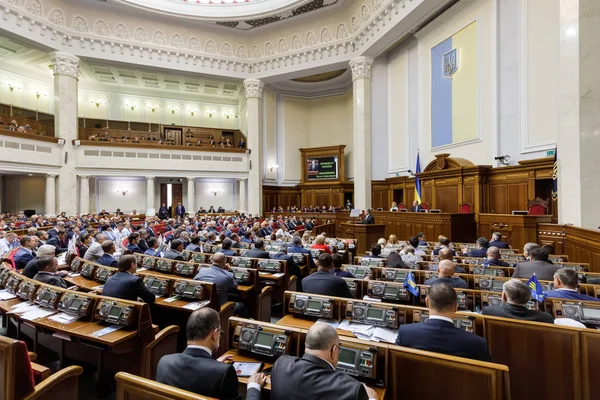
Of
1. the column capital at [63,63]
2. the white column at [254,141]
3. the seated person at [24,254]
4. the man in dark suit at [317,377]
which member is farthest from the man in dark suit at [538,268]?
the column capital at [63,63]

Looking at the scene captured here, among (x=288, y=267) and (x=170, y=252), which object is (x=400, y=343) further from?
(x=170, y=252)

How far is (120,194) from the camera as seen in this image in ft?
57.8

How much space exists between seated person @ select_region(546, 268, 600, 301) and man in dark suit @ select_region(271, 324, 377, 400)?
7.02ft

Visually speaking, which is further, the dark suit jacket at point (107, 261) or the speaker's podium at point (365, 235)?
the speaker's podium at point (365, 235)

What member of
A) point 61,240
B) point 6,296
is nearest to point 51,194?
point 61,240

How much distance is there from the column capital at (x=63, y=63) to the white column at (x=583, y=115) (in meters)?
17.1

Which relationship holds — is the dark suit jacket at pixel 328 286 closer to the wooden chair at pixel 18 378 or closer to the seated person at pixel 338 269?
the seated person at pixel 338 269

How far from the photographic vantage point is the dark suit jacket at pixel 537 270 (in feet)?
12.4

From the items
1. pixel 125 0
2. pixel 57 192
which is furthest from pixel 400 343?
pixel 125 0

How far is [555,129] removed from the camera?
837 cm

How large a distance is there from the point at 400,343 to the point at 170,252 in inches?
175

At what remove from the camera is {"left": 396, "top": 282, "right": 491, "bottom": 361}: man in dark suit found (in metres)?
1.90

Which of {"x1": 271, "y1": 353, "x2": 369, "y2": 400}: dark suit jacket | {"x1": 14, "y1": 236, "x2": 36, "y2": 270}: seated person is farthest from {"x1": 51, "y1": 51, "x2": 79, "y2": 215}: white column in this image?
{"x1": 271, "y1": 353, "x2": 369, "y2": 400}: dark suit jacket

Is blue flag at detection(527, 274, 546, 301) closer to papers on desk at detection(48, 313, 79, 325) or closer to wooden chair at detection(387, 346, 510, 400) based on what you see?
wooden chair at detection(387, 346, 510, 400)
